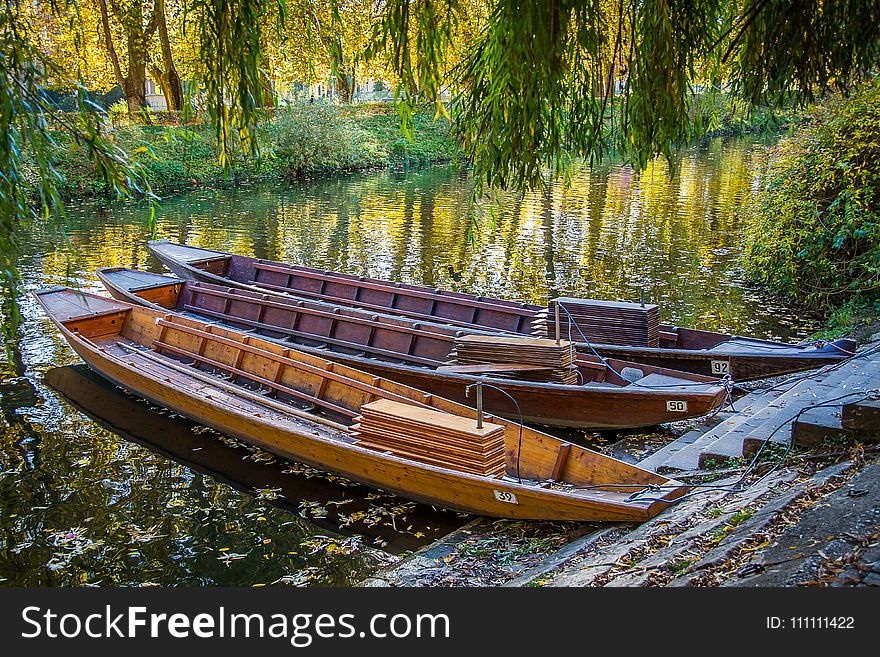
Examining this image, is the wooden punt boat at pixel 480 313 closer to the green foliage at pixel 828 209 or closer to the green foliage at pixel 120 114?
the green foliage at pixel 828 209

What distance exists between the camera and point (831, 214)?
12.2 metres

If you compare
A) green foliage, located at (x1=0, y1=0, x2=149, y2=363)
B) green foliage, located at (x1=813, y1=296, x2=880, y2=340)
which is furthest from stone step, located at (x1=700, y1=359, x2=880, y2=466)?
green foliage, located at (x1=0, y1=0, x2=149, y2=363)

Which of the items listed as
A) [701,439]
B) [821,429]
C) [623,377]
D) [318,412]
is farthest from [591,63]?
[318,412]

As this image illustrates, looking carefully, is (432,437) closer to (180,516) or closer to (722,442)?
(180,516)

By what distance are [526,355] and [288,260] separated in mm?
10933

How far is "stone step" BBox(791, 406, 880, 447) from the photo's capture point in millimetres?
5884

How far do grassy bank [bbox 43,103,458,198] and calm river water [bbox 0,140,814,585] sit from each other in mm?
1902

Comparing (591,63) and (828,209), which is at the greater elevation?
(591,63)

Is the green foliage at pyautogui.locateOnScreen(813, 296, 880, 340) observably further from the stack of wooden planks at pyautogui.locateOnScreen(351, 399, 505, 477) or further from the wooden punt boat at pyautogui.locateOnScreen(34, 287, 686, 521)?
the stack of wooden planks at pyautogui.locateOnScreen(351, 399, 505, 477)

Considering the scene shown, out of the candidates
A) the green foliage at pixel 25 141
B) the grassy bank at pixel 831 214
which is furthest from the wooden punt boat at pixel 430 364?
the green foliage at pixel 25 141

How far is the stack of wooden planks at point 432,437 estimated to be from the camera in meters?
6.87

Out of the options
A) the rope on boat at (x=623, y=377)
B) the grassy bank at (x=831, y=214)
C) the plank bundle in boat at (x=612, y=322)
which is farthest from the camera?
the grassy bank at (x=831, y=214)

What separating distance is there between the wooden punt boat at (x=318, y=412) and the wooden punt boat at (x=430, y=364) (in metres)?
0.81

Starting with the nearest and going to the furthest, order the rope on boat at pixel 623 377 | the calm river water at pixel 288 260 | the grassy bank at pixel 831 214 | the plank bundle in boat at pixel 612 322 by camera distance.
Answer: the calm river water at pixel 288 260, the rope on boat at pixel 623 377, the plank bundle in boat at pixel 612 322, the grassy bank at pixel 831 214
